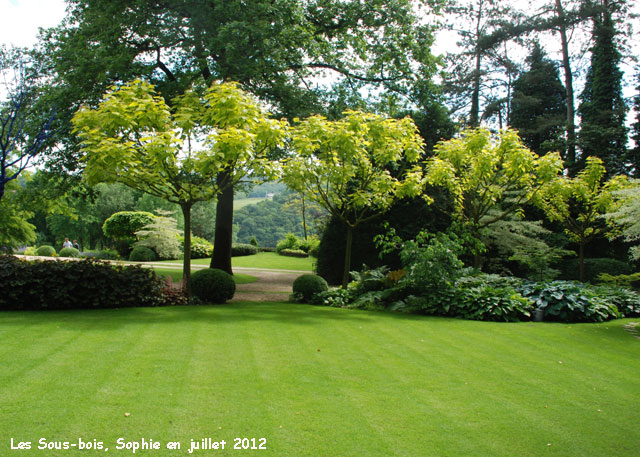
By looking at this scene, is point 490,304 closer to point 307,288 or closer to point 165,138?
point 307,288

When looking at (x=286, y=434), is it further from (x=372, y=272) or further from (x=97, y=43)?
(x=97, y=43)

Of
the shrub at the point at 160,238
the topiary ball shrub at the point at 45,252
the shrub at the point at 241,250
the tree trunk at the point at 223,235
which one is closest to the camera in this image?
the tree trunk at the point at 223,235

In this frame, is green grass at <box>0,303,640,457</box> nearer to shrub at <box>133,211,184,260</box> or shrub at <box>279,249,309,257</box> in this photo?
shrub at <box>133,211,184,260</box>

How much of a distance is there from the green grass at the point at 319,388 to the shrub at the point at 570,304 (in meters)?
1.48

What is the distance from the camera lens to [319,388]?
4293 millimetres

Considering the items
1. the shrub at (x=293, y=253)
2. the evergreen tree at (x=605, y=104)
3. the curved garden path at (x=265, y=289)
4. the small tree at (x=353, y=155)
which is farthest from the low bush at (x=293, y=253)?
the small tree at (x=353, y=155)

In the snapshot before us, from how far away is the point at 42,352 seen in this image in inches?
199

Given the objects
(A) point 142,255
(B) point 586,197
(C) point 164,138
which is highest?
(C) point 164,138

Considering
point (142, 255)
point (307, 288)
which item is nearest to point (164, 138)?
point (307, 288)

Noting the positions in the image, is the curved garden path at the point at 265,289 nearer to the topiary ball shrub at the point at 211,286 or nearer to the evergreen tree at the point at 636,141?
the topiary ball shrub at the point at 211,286

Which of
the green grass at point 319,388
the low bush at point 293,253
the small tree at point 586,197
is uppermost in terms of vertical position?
the small tree at point 586,197

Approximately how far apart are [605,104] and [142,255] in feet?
83.2

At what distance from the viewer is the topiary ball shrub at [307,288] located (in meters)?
10.9

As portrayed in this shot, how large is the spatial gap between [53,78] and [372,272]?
12138 millimetres
